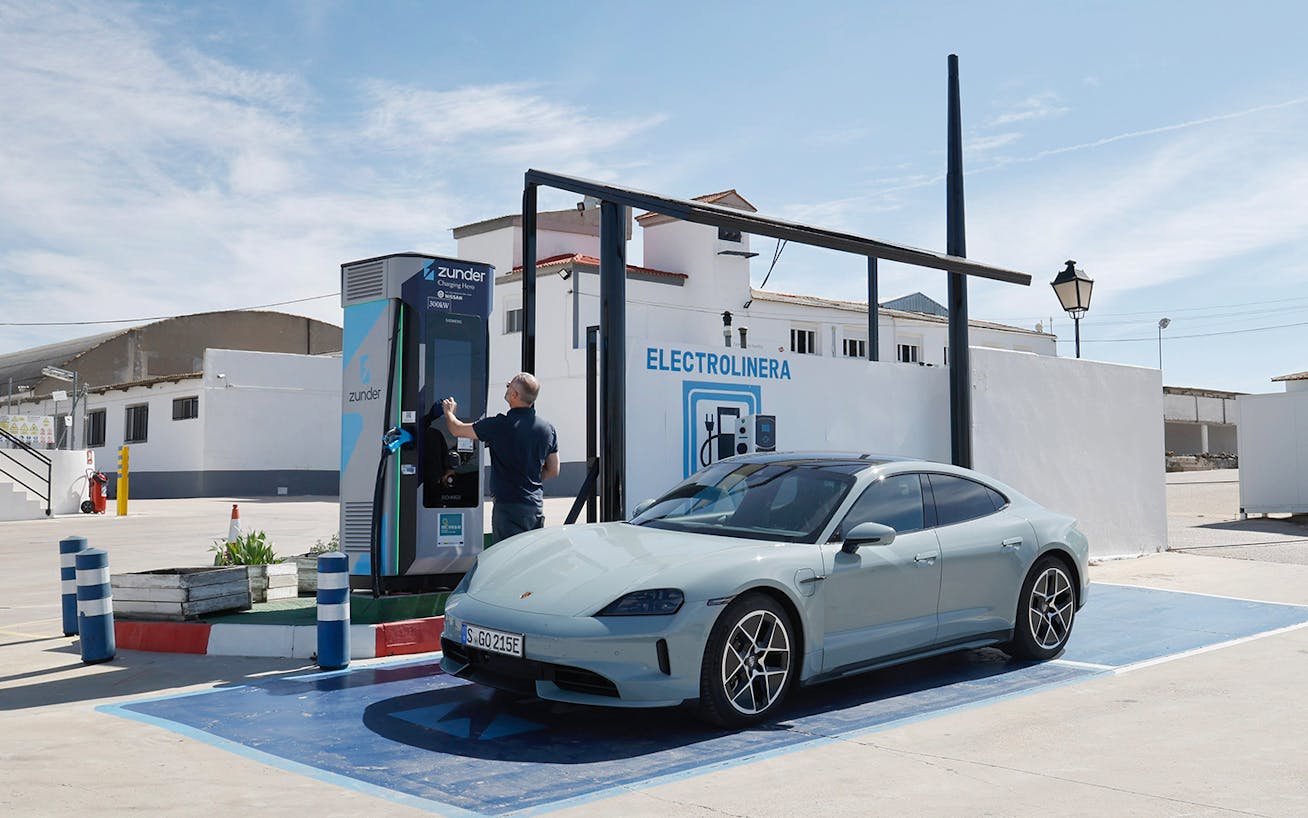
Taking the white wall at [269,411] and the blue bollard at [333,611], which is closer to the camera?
the blue bollard at [333,611]

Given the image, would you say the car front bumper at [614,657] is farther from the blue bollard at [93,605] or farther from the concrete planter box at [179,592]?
the concrete planter box at [179,592]

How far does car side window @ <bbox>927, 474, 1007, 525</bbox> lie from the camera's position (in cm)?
717

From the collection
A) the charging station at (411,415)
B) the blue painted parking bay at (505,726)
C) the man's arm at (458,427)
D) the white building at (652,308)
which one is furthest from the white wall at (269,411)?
the blue painted parking bay at (505,726)

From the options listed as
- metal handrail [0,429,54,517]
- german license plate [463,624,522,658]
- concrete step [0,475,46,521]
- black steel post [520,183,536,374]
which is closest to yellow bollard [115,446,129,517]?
metal handrail [0,429,54,517]

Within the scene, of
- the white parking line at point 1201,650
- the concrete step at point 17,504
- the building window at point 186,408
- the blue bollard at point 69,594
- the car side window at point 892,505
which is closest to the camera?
the car side window at point 892,505

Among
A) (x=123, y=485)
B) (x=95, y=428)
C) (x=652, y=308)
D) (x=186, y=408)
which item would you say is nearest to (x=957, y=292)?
(x=123, y=485)

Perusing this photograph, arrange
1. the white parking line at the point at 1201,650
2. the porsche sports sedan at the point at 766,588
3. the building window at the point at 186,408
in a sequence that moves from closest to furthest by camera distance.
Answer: the porsche sports sedan at the point at 766,588 < the white parking line at the point at 1201,650 < the building window at the point at 186,408

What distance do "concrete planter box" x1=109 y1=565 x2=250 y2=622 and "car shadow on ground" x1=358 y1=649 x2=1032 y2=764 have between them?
1866 millimetres

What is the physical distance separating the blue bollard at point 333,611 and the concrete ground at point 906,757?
1.11 feet

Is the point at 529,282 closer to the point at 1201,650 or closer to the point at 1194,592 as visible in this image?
the point at 1201,650

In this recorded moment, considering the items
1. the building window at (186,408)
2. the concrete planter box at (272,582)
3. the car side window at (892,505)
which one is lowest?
the concrete planter box at (272,582)

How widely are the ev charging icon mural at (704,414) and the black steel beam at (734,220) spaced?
1.58 metres

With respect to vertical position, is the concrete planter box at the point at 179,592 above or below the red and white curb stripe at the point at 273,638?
above

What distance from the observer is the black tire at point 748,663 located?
5531 millimetres
